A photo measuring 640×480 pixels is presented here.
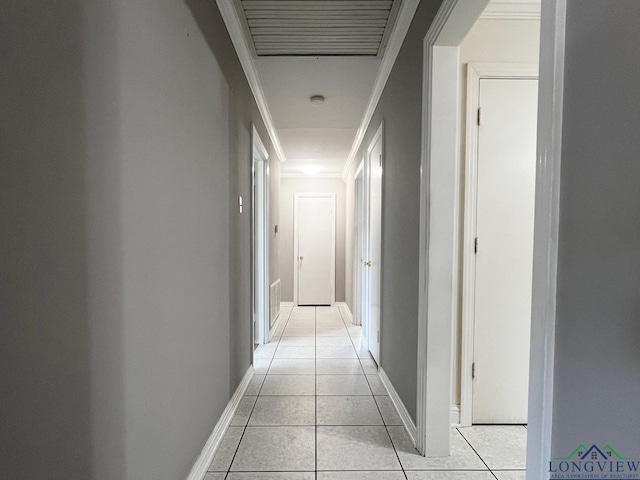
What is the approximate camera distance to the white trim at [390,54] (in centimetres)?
179

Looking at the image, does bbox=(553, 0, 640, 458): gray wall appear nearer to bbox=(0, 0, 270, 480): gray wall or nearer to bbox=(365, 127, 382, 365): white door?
bbox=(0, 0, 270, 480): gray wall

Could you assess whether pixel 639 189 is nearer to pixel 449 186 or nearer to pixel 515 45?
pixel 449 186

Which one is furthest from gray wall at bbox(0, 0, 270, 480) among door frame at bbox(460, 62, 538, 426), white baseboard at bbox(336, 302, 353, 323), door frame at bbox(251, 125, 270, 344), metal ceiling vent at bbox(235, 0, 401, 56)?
white baseboard at bbox(336, 302, 353, 323)

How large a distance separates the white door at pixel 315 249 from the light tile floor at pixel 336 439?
302 cm

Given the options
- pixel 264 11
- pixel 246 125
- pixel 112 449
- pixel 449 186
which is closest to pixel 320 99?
pixel 246 125

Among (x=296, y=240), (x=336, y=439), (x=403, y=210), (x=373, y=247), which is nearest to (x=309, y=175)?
(x=296, y=240)

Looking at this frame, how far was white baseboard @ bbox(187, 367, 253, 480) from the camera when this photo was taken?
1444 millimetres

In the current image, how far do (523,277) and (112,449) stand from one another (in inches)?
81.1

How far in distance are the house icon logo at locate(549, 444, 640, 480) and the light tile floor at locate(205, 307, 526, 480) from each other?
919 mm

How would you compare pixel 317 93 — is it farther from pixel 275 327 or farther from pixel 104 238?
pixel 275 327

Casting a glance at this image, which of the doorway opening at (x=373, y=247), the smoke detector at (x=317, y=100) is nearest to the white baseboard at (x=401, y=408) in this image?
the doorway opening at (x=373, y=247)

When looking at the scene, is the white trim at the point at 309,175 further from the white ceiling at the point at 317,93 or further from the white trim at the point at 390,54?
the white trim at the point at 390,54

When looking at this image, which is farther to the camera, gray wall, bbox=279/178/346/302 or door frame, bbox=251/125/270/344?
gray wall, bbox=279/178/346/302

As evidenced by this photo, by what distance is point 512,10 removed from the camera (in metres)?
1.78
